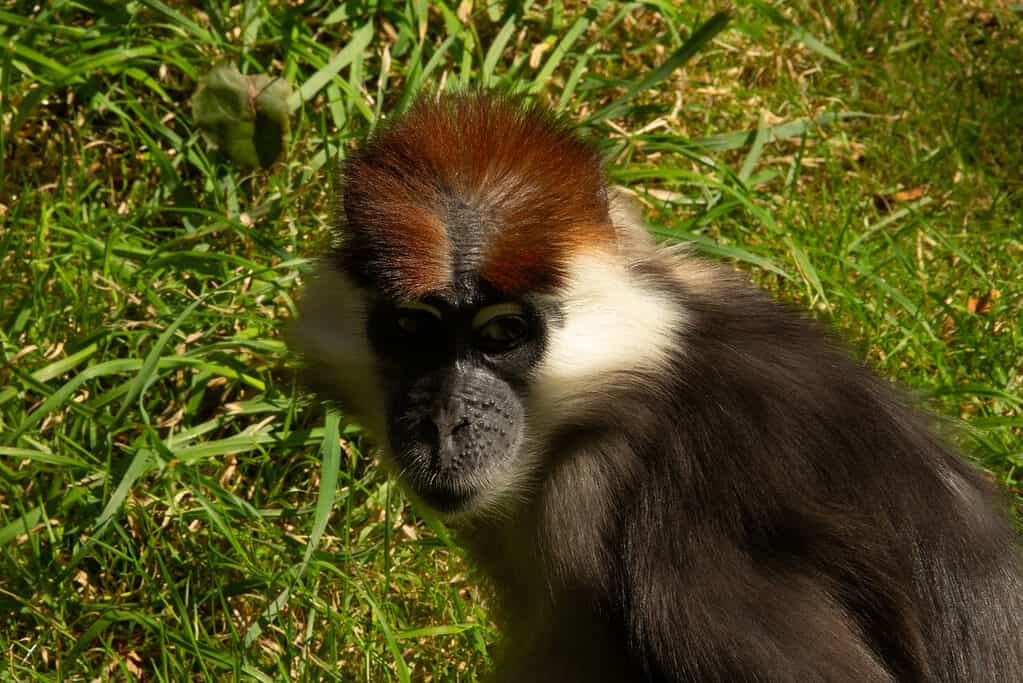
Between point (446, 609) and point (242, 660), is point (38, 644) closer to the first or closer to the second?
point (242, 660)

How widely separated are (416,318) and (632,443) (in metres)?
0.58

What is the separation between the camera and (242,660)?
424 cm

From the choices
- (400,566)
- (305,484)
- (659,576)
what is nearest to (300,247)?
(305,484)

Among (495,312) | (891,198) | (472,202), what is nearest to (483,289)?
(495,312)

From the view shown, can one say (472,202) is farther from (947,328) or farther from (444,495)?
(947,328)

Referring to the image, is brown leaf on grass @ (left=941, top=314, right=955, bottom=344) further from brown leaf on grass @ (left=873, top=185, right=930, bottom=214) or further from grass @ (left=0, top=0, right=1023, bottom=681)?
brown leaf on grass @ (left=873, top=185, right=930, bottom=214)

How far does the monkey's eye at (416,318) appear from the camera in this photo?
3.44m

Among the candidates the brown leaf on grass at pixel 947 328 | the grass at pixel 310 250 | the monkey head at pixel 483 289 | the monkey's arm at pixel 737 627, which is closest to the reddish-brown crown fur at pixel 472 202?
the monkey head at pixel 483 289

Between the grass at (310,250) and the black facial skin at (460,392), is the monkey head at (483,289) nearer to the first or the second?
the black facial skin at (460,392)

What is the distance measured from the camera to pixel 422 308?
3443 millimetres

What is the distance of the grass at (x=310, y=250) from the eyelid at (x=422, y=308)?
119 cm

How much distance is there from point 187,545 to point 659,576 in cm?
189

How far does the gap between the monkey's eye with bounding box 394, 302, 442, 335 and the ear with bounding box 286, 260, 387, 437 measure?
0.13 metres

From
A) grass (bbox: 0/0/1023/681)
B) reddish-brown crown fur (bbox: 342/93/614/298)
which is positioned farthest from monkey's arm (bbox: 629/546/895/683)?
grass (bbox: 0/0/1023/681)
